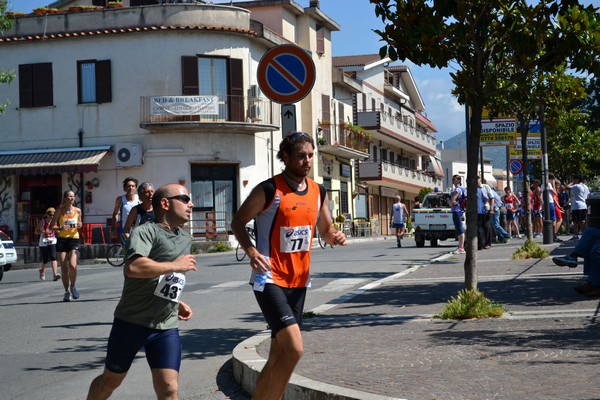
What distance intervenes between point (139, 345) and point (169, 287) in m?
0.37

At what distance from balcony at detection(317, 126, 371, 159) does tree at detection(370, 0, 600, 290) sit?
1591 inches

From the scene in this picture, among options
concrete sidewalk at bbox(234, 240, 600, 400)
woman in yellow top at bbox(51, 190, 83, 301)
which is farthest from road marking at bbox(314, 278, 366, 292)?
woman in yellow top at bbox(51, 190, 83, 301)

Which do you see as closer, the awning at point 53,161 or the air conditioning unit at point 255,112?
the awning at point 53,161

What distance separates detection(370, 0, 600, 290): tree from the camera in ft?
33.8

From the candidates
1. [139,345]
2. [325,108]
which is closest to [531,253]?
[139,345]

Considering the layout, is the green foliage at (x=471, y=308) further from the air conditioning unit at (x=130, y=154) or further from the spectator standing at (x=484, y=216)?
the air conditioning unit at (x=130, y=154)

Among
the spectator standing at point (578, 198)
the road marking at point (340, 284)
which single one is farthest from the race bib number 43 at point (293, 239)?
the spectator standing at point (578, 198)

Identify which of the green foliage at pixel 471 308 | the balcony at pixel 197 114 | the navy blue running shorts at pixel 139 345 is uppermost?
the balcony at pixel 197 114

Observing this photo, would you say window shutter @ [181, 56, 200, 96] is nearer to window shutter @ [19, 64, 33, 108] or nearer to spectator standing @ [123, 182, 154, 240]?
window shutter @ [19, 64, 33, 108]

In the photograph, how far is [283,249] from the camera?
19.6 ft

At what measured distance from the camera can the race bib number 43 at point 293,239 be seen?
19.6 feet

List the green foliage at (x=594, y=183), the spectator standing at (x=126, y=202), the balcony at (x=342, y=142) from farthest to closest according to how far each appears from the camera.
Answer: the green foliage at (x=594, y=183), the balcony at (x=342, y=142), the spectator standing at (x=126, y=202)

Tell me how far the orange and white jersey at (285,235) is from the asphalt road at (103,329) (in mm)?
1887

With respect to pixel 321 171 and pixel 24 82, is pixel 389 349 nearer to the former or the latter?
pixel 24 82
